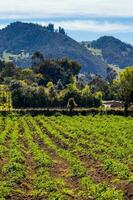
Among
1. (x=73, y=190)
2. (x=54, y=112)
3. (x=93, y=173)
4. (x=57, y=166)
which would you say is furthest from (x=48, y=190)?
(x=54, y=112)

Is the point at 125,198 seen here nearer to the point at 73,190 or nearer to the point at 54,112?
the point at 73,190

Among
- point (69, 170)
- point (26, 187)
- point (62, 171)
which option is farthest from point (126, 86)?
point (26, 187)

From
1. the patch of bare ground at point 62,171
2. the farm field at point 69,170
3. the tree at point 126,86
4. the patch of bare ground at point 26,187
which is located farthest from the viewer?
the tree at point 126,86

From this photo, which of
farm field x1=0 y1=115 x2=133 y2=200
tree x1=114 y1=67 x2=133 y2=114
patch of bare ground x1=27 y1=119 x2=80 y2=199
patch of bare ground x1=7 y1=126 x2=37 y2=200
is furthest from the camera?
tree x1=114 y1=67 x2=133 y2=114

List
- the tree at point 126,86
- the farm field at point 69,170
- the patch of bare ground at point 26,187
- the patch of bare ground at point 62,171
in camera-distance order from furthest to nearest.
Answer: the tree at point 126,86 → the patch of bare ground at point 62,171 → the farm field at point 69,170 → the patch of bare ground at point 26,187

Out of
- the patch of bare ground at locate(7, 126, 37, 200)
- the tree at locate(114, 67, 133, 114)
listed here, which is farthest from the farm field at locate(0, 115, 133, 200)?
the tree at locate(114, 67, 133, 114)

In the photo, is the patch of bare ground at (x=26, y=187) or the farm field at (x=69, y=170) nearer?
the patch of bare ground at (x=26, y=187)

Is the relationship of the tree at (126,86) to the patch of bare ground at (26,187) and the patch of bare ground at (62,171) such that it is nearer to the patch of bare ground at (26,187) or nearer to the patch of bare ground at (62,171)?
the patch of bare ground at (62,171)

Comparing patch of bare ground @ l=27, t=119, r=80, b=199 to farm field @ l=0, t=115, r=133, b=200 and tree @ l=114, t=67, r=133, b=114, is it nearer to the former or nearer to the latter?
farm field @ l=0, t=115, r=133, b=200

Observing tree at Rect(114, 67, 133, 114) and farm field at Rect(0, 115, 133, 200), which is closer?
farm field at Rect(0, 115, 133, 200)

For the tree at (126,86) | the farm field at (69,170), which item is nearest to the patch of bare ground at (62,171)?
the farm field at (69,170)

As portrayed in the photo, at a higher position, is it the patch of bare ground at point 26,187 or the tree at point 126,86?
the tree at point 126,86

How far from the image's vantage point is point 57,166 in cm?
3666

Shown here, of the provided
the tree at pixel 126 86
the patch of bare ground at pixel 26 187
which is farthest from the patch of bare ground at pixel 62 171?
the tree at pixel 126 86
